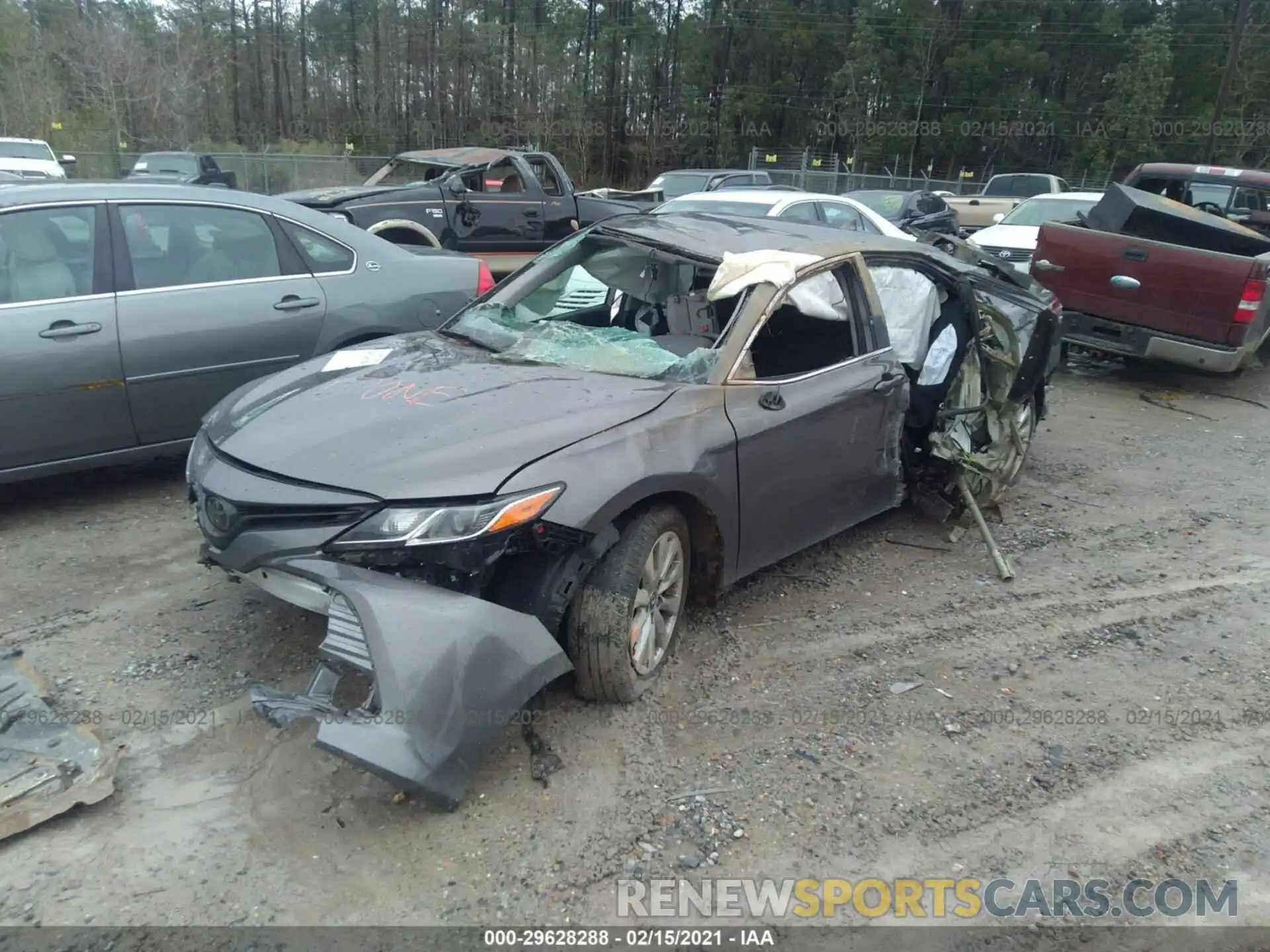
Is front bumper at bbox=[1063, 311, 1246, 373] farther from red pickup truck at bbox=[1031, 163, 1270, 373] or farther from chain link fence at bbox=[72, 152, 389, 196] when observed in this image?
chain link fence at bbox=[72, 152, 389, 196]

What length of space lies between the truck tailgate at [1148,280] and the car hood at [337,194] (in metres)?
6.65

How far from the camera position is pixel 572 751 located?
3.21m

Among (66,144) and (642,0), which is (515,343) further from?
(642,0)

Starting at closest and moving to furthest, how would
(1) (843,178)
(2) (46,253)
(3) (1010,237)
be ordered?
(2) (46,253) → (3) (1010,237) → (1) (843,178)

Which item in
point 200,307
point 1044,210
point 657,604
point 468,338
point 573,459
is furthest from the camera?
point 1044,210

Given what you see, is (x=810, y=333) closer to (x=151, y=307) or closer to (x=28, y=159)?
(x=151, y=307)

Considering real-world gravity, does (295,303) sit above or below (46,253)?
below

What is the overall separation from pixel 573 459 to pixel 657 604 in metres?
0.74

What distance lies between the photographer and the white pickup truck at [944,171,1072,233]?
20578 millimetres

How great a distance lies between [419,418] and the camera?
3326mm

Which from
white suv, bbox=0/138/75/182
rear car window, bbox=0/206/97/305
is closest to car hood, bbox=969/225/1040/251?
rear car window, bbox=0/206/97/305

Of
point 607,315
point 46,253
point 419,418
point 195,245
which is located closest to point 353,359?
point 419,418

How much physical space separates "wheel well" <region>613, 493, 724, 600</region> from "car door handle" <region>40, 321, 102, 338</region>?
3016 mm

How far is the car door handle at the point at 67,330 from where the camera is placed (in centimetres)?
448
